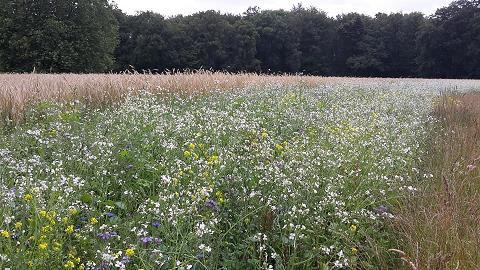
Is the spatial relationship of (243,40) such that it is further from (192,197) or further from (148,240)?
(148,240)

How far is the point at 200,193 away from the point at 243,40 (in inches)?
2296

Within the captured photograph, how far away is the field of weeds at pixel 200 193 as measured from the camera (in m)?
2.71

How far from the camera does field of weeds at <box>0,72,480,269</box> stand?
2707 mm

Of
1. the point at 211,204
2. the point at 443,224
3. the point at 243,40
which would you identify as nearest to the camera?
the point at 443,224

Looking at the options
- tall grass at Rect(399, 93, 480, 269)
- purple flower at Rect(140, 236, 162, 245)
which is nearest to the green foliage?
purple flower at Rect(140, 236, 162, 245)

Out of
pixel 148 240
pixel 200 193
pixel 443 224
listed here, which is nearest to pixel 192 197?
pixel 200 193

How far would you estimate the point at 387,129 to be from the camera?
21.8 feet

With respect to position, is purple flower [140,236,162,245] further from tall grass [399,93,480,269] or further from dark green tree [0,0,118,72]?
dark green tree [0,0,118,72]

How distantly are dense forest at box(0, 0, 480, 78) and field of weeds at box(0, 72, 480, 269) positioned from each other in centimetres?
3619

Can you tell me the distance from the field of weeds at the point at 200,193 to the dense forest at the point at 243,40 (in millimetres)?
36192

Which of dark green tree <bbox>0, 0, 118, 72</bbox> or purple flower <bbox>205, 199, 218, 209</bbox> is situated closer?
purple flower <bbox>205, 199, 218, 209</bbox>

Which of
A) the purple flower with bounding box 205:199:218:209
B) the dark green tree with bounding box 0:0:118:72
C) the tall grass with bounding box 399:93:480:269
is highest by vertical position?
the dark green tree with bounding box 0:0:118:72

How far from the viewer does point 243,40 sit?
60062 millimetres

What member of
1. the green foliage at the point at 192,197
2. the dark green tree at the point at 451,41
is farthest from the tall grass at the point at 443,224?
the dark green tree at the point at 451,41
